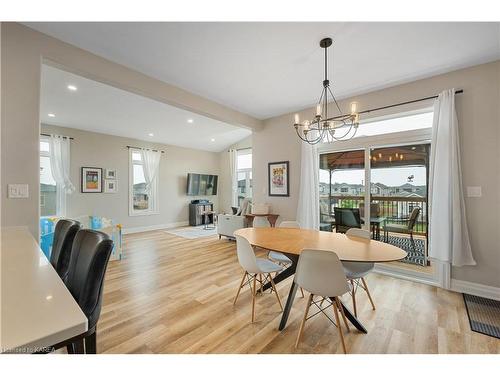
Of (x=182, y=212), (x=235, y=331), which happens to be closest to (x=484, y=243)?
(x=235, y=331)

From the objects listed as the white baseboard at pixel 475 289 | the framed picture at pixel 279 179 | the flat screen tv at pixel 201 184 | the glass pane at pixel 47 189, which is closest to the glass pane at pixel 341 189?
the framed picture at pixel 279 179

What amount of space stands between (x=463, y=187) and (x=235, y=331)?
2.99 metres

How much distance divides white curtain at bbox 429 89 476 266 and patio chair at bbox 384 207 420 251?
0.40 m

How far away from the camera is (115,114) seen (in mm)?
4465

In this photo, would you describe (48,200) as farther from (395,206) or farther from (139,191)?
(395,206)

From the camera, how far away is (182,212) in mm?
7266

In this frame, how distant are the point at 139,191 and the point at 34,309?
6166mm

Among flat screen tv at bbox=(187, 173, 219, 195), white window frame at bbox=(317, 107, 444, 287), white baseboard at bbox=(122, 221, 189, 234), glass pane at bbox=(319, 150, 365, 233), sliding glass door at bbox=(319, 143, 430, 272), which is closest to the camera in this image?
white window frame at bbox=(317, 107, 444, 287)

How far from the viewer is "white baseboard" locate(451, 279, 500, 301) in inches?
96.2

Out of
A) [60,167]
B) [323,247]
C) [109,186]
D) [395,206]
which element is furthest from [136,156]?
[395,206]

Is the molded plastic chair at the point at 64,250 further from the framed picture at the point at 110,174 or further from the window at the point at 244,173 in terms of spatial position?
the window at the point at 244,173

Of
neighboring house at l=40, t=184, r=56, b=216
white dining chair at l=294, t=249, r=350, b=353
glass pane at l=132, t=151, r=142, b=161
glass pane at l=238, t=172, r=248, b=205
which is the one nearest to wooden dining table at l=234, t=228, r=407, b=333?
white dining chair at l=294, t=249, r=350, b=353

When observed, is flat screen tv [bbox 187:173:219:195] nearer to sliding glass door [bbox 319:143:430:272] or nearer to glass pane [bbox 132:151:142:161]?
glass pane [bbox 132:151:142:161]

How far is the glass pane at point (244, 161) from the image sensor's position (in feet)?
24.5
